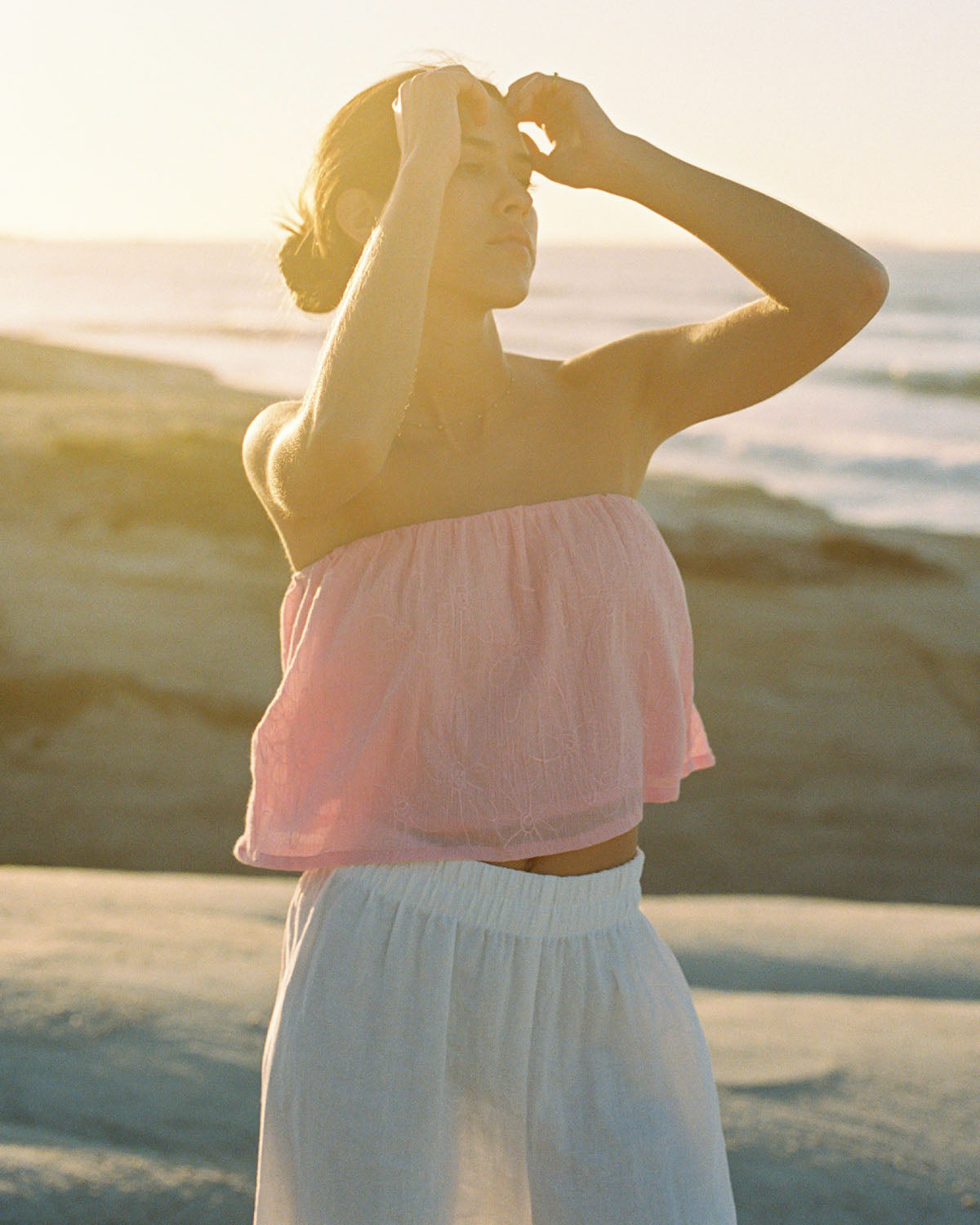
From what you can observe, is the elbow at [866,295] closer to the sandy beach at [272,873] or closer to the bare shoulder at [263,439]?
the bare shoulder at [263,439]

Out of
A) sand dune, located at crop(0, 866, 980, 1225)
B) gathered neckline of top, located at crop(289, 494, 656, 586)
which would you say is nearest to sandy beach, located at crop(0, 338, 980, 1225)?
sand dune, located at crop(0, 866, 980, 1225)

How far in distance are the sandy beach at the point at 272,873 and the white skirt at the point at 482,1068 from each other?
101 centimetres

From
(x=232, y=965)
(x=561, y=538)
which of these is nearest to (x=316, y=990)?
(x=561, y=538)

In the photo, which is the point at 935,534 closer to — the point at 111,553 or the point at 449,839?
the point at 111,553

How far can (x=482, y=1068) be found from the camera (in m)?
1.78

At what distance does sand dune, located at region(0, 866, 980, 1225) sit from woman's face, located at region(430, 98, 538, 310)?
1.73 metres

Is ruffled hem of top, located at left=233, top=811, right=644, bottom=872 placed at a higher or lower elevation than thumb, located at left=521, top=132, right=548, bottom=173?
lower

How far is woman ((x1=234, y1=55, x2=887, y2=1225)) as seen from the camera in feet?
5.78

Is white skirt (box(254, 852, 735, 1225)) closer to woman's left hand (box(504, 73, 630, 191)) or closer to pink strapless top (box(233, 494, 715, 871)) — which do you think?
pink strapless top (box(233, 494, 715, 871))

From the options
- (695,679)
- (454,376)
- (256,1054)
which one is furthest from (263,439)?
(695,679)

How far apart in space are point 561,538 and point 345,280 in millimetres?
556

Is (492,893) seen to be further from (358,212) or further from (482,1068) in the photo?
(358,212)

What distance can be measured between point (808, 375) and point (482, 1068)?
23.6ft

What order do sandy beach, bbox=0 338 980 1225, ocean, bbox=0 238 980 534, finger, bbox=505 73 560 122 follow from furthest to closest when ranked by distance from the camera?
ocean, bbox=0 238 980 534 < sandy beach, bbox=0 338 980 1225 < finger, bbox=505 73 560 122
